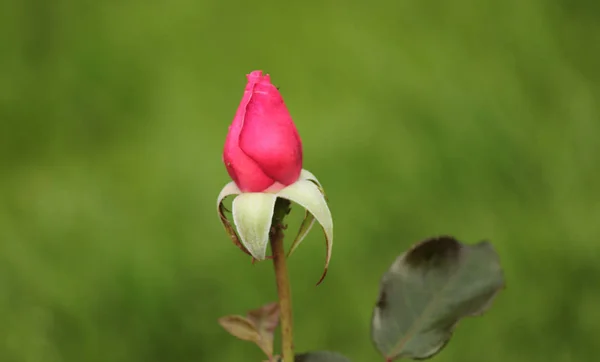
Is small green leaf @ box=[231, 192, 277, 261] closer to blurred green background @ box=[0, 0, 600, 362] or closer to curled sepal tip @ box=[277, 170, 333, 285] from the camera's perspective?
curled sepal tip @ box=[277, 170, 333, 285]

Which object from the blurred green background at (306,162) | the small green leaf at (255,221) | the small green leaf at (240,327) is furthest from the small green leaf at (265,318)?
the blurred green background at (306,162)

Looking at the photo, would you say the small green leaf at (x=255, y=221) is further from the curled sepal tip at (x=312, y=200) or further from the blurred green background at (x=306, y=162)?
the blurred green background at (x=306, y=162)

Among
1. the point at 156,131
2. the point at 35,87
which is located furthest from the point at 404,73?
the point at 35,87

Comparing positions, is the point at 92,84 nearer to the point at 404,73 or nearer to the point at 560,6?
the point at 404,73

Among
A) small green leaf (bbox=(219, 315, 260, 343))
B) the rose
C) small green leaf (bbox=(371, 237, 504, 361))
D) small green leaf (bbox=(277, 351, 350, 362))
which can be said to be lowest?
small green leaf (bbox=(277, 351, 350, 362))

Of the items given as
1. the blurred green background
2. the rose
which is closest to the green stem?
the rose

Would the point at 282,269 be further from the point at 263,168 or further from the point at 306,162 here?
the point at 306,162
